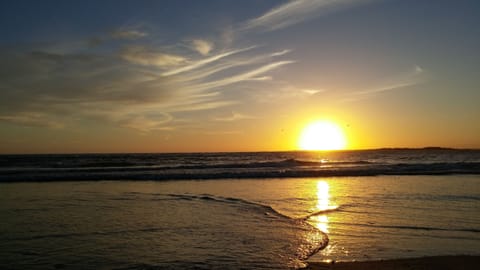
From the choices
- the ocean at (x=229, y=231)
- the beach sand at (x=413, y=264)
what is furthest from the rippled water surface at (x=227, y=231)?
the beach sand at (x=413, y=264)

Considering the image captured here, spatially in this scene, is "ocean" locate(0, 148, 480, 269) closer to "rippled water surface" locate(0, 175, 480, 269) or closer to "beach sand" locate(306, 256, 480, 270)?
"rippled water surface" locate(0, 175, 480, 269)

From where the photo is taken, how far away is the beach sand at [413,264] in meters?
6.26

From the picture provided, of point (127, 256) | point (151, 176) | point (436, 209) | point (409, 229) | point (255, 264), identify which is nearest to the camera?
point (255, 264)

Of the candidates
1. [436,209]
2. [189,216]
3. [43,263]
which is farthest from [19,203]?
[436,209]

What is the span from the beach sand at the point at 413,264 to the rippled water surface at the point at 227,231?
1.16 feet

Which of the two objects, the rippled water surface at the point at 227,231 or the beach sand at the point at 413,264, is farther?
the rippled water surface at the point at 227,231

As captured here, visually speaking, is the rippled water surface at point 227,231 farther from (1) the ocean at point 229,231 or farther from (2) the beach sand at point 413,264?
(2) the beach sand at point 413,264

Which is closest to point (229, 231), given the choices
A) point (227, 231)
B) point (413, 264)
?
point (227, 231)

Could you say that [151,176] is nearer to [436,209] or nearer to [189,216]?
[189,216]

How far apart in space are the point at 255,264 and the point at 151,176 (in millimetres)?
22597

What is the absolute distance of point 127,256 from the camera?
703 centimetres

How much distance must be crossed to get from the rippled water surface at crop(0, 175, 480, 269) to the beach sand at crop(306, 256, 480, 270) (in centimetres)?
35

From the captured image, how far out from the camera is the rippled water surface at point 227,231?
22.7 ft

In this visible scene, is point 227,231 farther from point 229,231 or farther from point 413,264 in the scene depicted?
point 413,264
